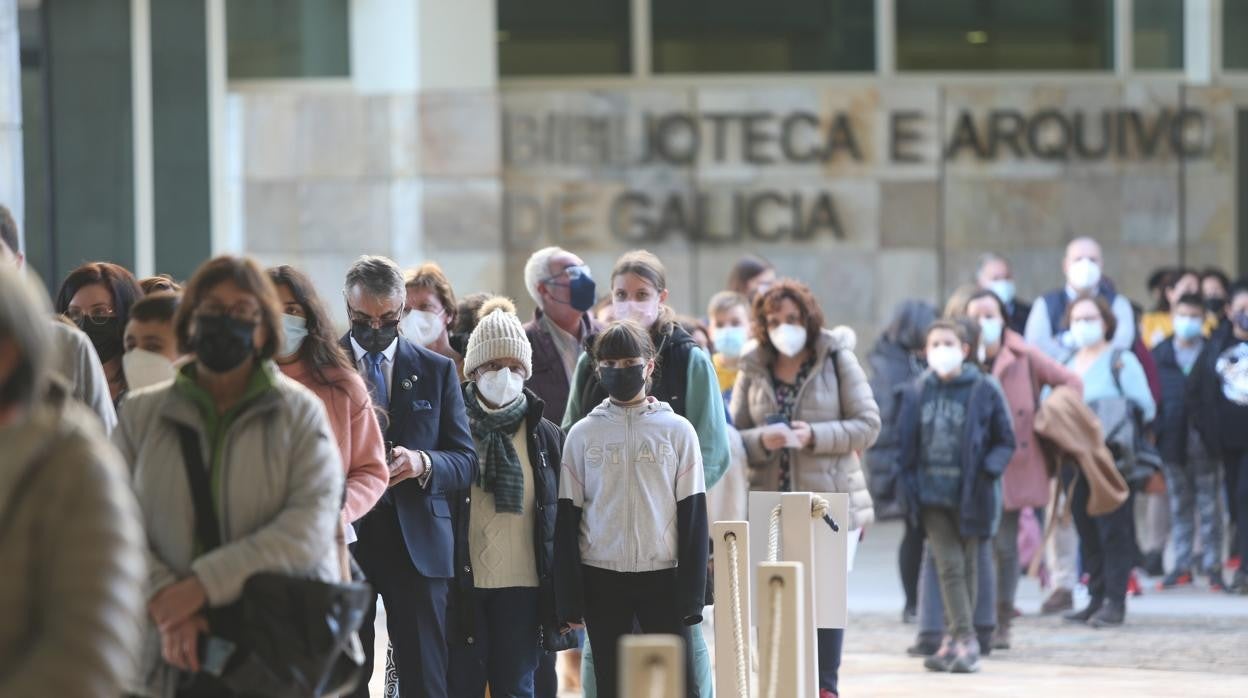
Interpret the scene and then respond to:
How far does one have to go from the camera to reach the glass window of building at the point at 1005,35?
17734 mm

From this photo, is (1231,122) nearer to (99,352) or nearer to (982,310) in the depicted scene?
(982,310)

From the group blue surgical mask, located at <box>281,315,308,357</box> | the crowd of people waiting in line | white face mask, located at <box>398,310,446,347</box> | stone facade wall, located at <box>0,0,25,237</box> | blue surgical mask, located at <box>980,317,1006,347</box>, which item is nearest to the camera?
the crowd of people waiting in line

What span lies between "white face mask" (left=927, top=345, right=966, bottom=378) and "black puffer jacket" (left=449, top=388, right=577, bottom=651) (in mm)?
3689

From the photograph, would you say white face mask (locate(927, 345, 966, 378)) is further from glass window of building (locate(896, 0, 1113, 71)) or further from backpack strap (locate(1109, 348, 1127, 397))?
glass window of building (locate(896, 0, 1113, 71))

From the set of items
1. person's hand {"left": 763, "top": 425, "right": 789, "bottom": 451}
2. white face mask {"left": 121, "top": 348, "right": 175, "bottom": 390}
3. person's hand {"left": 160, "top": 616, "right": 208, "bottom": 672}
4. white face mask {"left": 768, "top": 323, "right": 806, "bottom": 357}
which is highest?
white face mask {"left": 121, "top": 348, "right": 175, "bottom": 390}

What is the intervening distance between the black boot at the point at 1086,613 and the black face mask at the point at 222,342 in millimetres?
8094

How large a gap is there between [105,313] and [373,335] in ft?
3.10

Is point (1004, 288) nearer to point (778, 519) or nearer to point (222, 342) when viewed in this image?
point (778, 519)

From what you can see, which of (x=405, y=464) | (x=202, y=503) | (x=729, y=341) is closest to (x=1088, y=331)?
(x=729, y=341)

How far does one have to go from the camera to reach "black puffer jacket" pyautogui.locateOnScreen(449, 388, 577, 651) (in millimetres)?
7844

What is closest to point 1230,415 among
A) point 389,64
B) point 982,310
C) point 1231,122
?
point 982,310

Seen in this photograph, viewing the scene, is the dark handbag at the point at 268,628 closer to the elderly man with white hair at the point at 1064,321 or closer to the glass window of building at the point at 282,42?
the elderly man with white hair at the point at 1064,321

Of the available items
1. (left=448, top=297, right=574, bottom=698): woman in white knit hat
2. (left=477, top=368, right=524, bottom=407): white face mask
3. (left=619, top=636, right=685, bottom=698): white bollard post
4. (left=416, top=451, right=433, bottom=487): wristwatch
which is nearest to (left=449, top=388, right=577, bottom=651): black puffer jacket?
(left=448, top=297, right=574, bottom=698): woman in white knit hat

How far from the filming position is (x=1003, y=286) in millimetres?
15000
